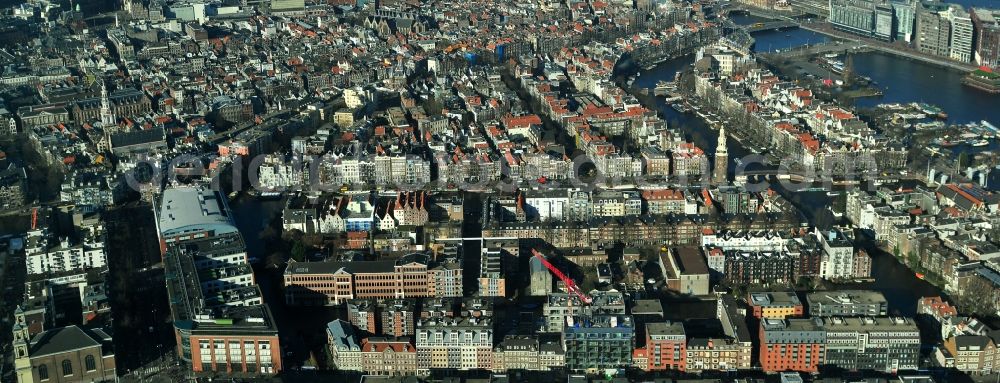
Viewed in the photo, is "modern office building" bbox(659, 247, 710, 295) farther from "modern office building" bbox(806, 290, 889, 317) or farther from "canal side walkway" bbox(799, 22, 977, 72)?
"canal side walkway" bbox(799, 22, 977, 72)

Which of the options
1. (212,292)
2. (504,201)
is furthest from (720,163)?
(212,292)

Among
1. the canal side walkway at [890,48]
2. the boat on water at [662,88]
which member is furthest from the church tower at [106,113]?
the canal side walkway at [890,48]

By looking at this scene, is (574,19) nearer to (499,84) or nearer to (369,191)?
(499,84)

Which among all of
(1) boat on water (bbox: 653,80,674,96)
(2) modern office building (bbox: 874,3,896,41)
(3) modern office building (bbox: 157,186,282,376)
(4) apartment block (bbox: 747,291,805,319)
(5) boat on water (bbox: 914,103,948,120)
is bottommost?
(4) apartment block (bbox: 747,291,805,319)

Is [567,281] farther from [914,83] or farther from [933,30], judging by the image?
[933,30]

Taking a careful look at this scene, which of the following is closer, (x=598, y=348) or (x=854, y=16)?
(x=598, y=348)

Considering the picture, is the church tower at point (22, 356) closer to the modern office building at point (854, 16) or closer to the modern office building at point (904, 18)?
the modern office building at point (904, 18)

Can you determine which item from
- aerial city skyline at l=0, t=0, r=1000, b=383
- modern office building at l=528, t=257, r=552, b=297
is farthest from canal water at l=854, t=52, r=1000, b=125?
modern office building at l=528, t=257, r=552, b=297
